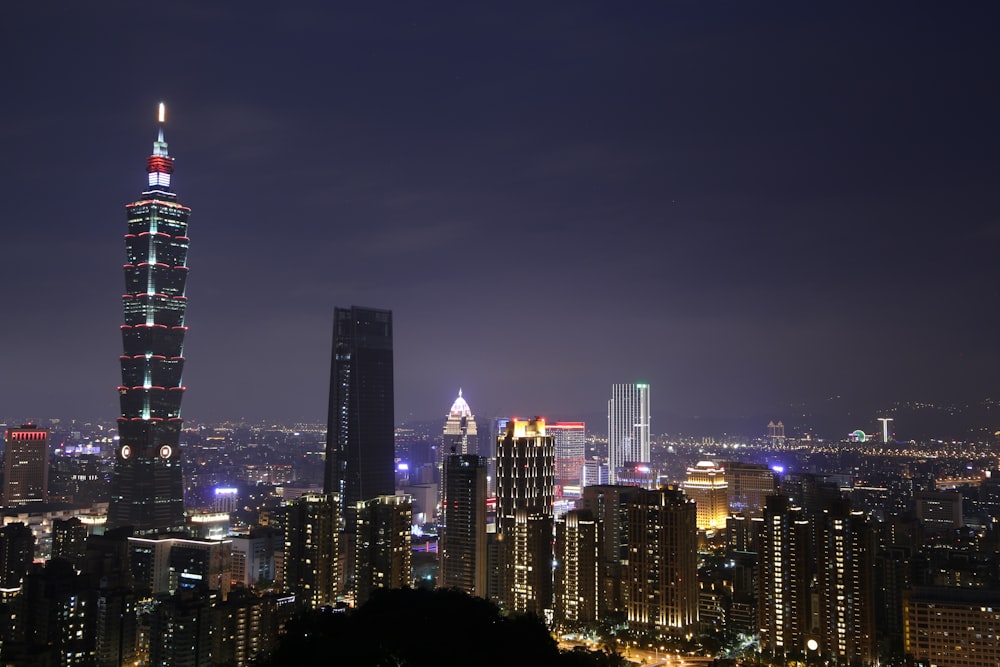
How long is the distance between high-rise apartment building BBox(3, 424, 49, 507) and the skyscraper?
87.3 ft

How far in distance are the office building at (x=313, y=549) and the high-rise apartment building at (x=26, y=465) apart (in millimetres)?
19074

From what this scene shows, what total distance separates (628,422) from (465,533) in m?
27.8

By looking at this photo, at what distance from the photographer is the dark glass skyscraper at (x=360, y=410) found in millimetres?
35625

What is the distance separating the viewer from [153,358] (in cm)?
3462

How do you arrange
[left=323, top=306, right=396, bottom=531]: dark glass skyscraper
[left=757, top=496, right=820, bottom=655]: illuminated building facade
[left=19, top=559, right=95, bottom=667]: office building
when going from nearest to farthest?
[left=19, top=559, right=95, bottom=667]: office building < [left=757, top=496, right=820, bottom=655]: illuminated building facade < [left=323, top=306, right=396, bottom=531]: dark glass skyscraper

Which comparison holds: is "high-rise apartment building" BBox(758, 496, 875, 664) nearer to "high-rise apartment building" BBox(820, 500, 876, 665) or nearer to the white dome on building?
"high-rise apartment building" BBox(820, 500, 876, 665)

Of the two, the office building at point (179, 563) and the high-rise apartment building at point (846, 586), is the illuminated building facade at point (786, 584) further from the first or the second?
the office building at point (179, 563)

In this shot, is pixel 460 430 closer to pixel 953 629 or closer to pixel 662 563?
pixel 662 563

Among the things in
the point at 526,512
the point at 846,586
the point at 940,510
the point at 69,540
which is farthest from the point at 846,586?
the point at 69,540

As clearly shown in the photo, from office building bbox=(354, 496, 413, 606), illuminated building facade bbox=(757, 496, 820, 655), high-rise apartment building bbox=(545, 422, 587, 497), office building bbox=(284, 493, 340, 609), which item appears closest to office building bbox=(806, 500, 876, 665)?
illuminated building facade bbox=(757, 496, 820, 655)

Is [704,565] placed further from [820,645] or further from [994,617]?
[994,617]

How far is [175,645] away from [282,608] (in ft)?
8.73

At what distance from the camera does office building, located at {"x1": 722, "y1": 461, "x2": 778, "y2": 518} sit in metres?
35.4

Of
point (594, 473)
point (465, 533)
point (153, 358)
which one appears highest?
point (153, 358)
